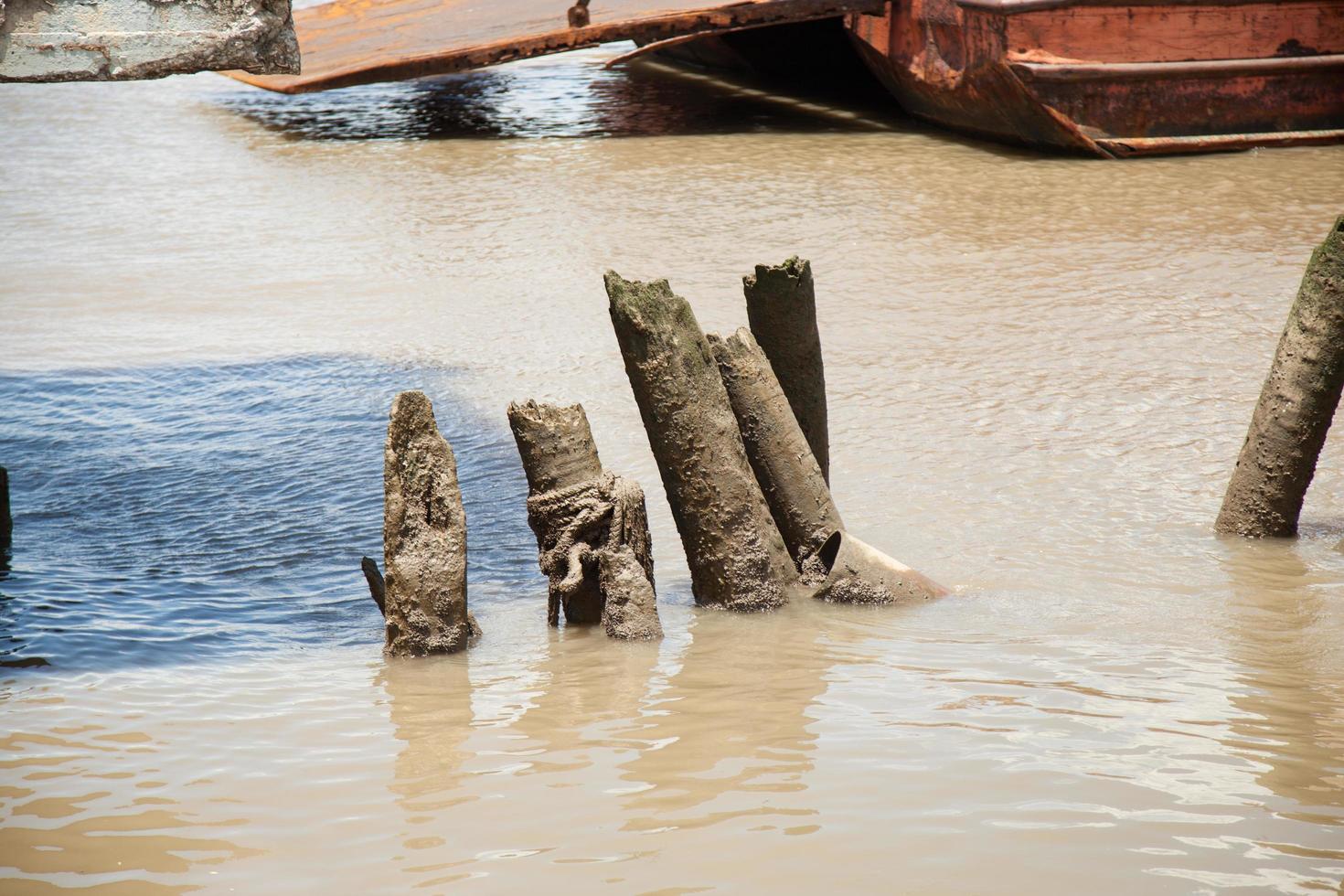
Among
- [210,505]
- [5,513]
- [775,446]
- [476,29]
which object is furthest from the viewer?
[476,29]

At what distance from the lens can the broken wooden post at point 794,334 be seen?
5.04 m

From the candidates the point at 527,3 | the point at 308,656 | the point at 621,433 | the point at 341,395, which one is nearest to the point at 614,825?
the point at 308,656

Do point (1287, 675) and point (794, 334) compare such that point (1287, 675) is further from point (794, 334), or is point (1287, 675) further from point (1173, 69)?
point (1173, 69)

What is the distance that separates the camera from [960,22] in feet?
39.9

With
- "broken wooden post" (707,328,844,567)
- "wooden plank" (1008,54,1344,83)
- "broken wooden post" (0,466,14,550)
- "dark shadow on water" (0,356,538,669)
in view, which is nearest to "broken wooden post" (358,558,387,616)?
"dark shadow on water" (0,356,538,669)

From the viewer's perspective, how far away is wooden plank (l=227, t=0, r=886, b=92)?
12664 millimetres

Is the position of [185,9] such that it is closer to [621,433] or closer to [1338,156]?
[621,433]

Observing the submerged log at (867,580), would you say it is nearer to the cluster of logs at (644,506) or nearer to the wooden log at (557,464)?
the cluster of logs at (644,506)

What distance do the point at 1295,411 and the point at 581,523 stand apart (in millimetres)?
2650

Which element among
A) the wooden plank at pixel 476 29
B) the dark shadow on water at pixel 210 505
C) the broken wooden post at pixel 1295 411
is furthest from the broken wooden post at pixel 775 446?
the wooden plank at pixel 476 29

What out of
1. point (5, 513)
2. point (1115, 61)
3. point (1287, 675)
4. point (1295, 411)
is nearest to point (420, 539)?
point (5, 513)

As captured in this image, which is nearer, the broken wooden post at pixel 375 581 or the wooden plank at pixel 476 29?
the broken wooden post at pixel 375 581

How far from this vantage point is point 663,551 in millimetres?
5516

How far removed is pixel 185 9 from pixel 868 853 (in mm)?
3298
